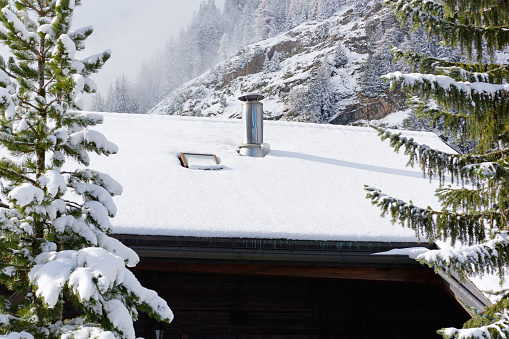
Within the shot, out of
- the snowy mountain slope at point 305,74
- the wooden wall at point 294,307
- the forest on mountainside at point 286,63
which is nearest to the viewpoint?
the wooden wall at point 294,307

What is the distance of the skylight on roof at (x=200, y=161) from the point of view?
6.69m

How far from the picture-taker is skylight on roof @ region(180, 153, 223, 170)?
6.69 metres

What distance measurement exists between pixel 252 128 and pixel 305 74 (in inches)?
2547

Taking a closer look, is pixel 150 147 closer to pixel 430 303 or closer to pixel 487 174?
pixel 430 303

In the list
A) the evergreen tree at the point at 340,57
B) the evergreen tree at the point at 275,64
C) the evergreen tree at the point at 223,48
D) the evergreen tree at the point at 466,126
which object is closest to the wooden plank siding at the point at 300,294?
the evergreen tree at the point at 466,126

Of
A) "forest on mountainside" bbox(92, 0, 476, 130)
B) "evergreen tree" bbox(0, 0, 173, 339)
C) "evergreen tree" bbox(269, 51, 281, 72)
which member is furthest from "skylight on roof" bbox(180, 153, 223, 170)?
"evergreen tree" bbox(269, 51, 281, 72)

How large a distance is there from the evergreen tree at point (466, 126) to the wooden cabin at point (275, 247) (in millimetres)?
598

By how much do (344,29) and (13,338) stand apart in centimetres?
8596

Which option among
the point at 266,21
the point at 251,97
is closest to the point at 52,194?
the point at 251,97

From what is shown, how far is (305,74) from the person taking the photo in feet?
231

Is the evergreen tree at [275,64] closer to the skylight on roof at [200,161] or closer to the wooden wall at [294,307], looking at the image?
the skylight on roof at [200,161]

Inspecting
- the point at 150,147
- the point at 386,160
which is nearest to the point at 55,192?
the point at 150,147

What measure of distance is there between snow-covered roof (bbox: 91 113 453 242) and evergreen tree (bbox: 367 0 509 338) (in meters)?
1.43

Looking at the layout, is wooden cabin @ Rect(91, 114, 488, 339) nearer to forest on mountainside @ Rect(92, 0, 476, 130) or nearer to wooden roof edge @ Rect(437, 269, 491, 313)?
wooden roof edge @ Rect(437, 269, 491, 313)
